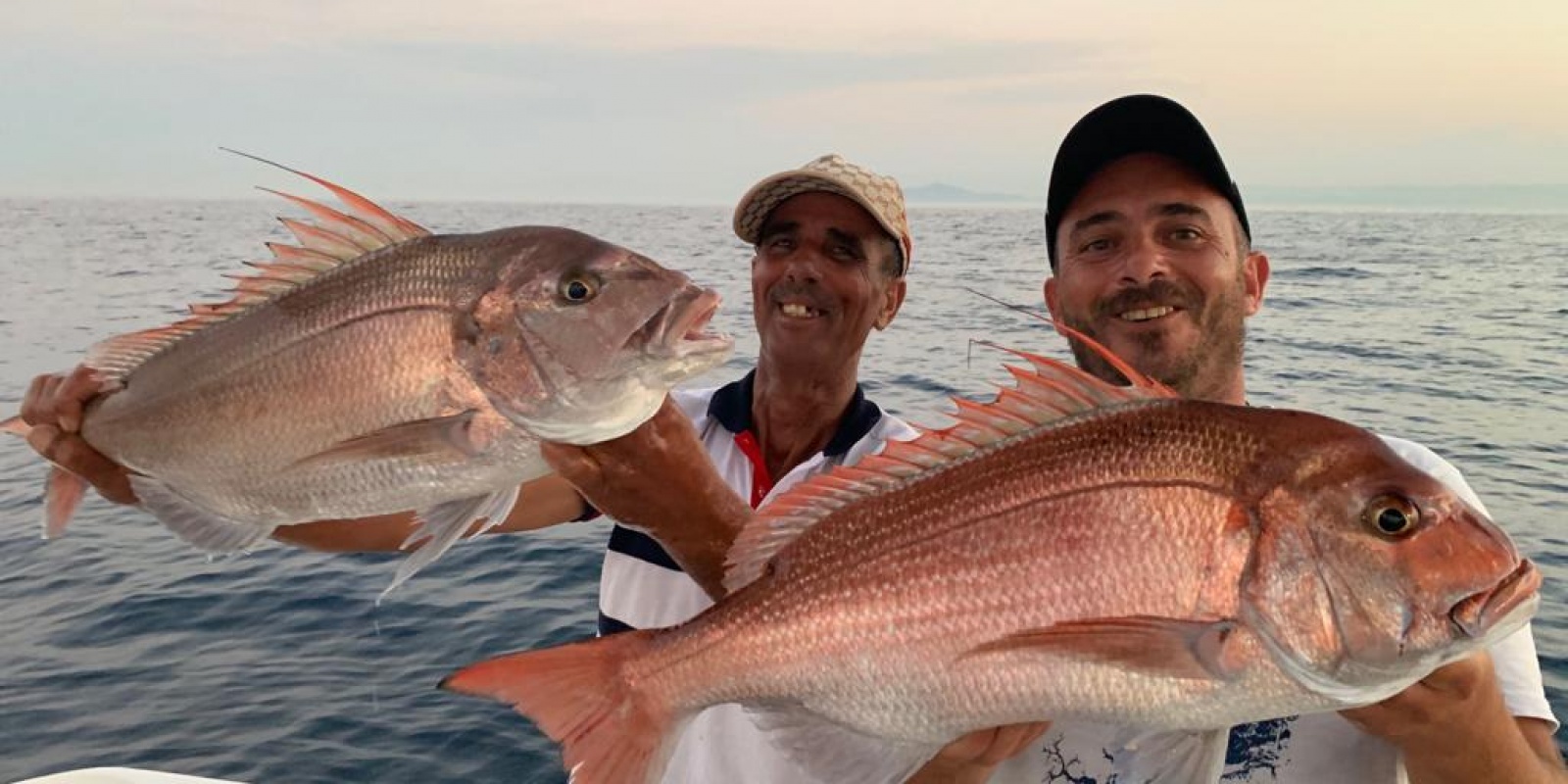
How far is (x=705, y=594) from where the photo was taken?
11.0 ft

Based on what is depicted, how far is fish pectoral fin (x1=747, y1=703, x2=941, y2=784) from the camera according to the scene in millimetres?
2141

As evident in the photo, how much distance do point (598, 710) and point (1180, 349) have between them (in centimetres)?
210

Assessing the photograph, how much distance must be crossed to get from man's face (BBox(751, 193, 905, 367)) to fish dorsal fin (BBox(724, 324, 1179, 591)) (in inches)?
65.9

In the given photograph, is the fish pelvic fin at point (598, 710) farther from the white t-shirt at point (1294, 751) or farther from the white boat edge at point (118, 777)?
the white boat edge at point (118, 777)

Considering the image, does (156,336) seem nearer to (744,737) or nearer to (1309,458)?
(744,737)

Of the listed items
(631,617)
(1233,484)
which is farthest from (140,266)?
(1233,484)

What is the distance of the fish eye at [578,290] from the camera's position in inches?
87.8

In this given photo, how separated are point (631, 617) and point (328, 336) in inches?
65.3

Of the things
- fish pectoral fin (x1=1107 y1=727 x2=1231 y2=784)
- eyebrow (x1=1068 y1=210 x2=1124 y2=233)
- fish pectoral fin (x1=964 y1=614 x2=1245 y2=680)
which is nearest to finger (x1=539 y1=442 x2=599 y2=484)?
fish pectoral fin (x1=964 y1=614 x2=1245 y2=680)

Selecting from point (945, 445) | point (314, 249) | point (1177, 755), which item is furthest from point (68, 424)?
point (1177, 755)

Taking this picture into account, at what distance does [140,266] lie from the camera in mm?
29562

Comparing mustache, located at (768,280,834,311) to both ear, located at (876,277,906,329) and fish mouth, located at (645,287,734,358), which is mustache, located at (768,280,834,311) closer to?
ear, located at (876,277,906,329)

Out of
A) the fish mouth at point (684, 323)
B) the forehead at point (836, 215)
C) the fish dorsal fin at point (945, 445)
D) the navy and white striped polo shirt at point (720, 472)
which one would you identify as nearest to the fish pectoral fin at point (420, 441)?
the fish mouth at point (684, 323)

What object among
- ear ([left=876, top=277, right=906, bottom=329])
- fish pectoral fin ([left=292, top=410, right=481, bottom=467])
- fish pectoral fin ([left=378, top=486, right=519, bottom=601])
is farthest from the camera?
ear ([left=876, top=277, right=906, bottom=329])
